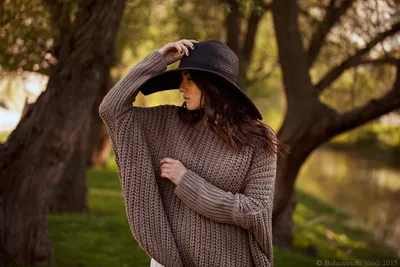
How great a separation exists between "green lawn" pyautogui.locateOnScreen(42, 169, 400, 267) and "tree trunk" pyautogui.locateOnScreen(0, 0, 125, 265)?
0.84m

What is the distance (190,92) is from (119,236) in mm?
5166

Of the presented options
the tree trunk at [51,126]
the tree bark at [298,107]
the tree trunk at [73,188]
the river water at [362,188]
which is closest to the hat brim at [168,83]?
the tree trunk at [51,126]

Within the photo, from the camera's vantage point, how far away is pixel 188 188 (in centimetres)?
304

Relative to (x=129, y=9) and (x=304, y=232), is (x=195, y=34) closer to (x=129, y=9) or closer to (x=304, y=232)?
(x=129, y=9)

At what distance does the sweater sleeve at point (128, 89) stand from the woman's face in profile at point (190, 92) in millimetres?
155

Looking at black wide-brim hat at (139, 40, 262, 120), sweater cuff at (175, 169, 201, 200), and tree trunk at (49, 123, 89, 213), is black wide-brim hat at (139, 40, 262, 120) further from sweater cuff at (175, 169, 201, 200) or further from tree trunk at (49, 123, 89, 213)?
tree trunk at (49, 123, 89, 213)

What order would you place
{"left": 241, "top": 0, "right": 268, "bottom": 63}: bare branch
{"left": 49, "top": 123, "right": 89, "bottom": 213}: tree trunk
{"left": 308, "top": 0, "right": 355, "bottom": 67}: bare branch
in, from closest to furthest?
{"left": 308, "top": 0, "right": 355, "bottom": 67}: bare branch → {"left": 49, "top": 123, "right": 89, "bottom": 213}: tree trunk → {"left": 241, "top": 0, "right": 268, "bottom": 63}: bare branch

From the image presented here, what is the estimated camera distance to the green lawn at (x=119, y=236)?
6.92 m

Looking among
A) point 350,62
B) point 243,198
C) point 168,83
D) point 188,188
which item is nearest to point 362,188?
point 350,62

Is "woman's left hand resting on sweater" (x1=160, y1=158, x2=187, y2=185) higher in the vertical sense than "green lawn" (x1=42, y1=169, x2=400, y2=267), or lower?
higher

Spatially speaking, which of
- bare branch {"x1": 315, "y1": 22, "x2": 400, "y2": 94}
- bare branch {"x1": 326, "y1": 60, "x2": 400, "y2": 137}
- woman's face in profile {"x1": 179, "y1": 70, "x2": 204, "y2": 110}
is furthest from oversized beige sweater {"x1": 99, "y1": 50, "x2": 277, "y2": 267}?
bare branch {"x1": 315, "y1": 22, "x2": 400, "y2": 94}

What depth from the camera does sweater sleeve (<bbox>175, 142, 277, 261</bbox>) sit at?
3033mm

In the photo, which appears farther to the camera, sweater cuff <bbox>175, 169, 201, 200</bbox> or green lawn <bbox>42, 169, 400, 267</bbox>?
green lawn <bbox>42, 169, 400, 267</bbox>

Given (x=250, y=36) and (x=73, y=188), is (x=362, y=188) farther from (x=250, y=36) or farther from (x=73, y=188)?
(x=73, y=188)
